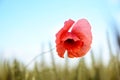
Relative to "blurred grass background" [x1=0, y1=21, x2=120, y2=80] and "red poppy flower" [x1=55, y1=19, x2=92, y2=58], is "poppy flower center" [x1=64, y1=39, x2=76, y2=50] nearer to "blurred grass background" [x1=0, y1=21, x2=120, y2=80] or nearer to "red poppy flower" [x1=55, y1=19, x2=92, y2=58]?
"red poppy flower" [x1=55, y1=19, x2=92, y2=58]

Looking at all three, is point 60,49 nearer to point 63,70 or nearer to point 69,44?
point 69,44

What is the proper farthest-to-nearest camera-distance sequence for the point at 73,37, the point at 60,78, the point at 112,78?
the point at 112,78 < the point at 60,78 < the point at 73,37

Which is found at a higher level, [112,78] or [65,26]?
[65,26]

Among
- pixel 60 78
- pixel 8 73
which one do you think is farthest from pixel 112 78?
pixel 8 73

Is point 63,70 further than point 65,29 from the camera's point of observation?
Yes

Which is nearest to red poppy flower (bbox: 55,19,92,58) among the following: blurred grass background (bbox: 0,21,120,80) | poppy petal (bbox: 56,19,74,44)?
poppy petal (bbox: 56,19,74,44)

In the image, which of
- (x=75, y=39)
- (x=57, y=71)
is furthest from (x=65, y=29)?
(x=57, y=71)

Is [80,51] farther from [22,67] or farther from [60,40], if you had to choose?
[22,67]
